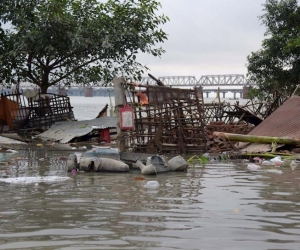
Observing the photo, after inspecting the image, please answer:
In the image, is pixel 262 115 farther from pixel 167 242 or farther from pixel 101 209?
pixel 167 242

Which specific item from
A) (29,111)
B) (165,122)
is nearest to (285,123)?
(165,122)

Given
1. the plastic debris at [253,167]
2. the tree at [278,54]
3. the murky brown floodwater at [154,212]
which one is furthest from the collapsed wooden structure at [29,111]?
the plastic debris at [253,167]

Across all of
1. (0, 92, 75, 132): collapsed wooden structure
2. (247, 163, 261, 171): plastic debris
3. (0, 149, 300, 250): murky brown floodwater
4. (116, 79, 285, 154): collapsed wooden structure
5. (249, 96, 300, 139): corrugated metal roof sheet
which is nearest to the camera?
(0, 149, 300, 250): murky brown floodwater

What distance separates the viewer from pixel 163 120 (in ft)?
39.3

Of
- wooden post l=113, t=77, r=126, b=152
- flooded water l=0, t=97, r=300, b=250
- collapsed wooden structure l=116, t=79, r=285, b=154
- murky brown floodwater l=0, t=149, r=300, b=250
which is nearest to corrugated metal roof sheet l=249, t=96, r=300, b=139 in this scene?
collapsed wooden structure l=116, t=79, r=285, b=154

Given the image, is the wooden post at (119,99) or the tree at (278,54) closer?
the wooden post at (119,99)

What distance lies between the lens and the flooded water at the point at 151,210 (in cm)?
450

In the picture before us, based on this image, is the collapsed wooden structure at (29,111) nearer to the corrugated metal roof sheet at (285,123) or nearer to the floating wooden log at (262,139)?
the corrugated metal roof sheet at (285,123)

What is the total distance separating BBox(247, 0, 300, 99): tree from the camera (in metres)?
20.9

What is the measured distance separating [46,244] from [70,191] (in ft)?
9.02

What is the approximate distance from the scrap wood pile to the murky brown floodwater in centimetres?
284

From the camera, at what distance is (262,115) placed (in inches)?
727

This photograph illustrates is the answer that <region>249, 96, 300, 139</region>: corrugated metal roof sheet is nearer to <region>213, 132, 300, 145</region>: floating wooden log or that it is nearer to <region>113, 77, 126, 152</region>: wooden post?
<region>213, 132, 300, 145</region>: floating wooden log

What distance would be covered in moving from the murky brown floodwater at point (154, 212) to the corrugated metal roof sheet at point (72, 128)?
26.1 feet
